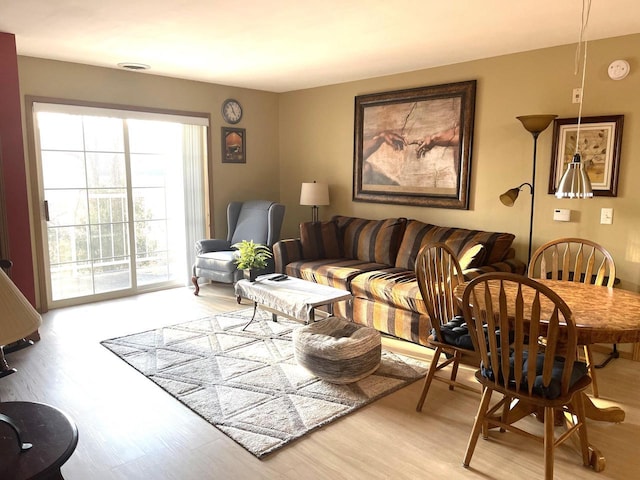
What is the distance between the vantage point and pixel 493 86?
4.16 metres

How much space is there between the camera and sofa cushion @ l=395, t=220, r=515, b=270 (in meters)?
3.91

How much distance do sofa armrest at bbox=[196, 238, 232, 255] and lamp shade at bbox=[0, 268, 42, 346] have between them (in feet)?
12.8

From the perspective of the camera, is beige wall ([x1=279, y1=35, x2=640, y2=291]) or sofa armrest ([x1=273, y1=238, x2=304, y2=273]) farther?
sofa armrest ([x1=273, y1=238, x2=304, y2=273])

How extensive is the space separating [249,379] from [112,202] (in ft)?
9.26

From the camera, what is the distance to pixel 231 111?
18.8 ft

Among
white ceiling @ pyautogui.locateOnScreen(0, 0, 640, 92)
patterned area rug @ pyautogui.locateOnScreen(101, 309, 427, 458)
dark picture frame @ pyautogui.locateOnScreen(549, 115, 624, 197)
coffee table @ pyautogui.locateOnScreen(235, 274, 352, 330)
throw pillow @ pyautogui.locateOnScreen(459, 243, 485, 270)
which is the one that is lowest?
patterned area rug @ pyautogui.locateOnScreen(101, 309, 427, 458)

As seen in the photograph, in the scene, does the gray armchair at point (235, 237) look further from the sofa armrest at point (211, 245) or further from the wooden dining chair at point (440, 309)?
the wooden dining chair at point (440, 309)

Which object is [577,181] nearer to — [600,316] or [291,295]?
[600,316]

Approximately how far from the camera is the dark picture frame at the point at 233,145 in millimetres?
5711

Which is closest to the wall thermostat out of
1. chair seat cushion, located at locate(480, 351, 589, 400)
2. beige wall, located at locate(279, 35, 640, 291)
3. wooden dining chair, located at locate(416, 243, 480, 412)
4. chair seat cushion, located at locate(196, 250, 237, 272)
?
beige wall, located at locate(279, 35, 640, 291)

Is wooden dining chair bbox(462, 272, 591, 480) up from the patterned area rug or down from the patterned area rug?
up

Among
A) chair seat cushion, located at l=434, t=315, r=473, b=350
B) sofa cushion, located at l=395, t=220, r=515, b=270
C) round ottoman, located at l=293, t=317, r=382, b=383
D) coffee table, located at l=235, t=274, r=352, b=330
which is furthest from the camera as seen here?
sofa cushion, located at l=395, t=220, r=515, b=270

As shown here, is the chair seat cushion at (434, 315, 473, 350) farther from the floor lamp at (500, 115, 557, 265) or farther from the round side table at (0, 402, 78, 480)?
the round side table at (0, 402, 78, 480)

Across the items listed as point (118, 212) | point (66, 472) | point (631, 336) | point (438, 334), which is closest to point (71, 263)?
point (118, 212)
